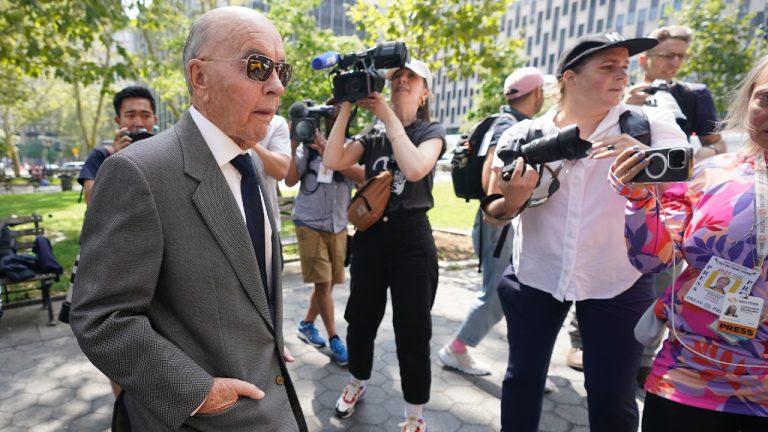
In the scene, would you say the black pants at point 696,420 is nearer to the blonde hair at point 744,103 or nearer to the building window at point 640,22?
the blonde hair at point 744,103

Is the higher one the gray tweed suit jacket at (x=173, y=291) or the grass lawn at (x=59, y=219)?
the gray tweed suit jacket at (x=173, y=291)

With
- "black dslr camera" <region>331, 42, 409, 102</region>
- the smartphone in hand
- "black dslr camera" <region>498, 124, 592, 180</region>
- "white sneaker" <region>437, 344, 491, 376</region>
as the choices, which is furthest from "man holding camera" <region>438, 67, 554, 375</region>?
the smartphone in hand

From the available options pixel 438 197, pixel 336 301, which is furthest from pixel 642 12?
pixel 336 301

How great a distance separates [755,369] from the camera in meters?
1.44

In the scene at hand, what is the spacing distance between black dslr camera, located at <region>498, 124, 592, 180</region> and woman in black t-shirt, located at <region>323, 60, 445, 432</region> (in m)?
0.58

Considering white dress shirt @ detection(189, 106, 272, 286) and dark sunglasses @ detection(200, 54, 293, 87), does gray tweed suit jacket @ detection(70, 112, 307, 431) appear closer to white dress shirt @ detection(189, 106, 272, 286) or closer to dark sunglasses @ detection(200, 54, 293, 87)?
white dress shirt @ detection(189, 106, 272, 286)

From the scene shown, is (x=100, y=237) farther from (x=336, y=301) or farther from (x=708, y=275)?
(x=336, y=301)

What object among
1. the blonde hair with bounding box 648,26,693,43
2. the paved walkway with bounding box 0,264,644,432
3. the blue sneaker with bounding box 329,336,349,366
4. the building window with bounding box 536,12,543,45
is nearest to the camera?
the paved walkway with bounding box 0,264,644,432

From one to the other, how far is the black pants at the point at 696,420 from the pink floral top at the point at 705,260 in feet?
0.09

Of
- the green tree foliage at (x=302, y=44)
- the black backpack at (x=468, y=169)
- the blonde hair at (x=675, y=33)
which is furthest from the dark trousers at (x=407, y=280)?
the green tree foliage at (x=302, y=44)

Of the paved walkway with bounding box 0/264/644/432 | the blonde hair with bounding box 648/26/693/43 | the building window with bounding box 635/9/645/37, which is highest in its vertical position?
the building window with bounding box 635/9/645/37

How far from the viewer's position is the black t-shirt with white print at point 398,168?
2674 millimetres

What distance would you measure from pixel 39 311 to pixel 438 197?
14374mm

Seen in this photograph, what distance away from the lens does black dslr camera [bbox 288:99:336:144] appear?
3469 mm
